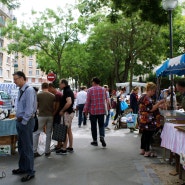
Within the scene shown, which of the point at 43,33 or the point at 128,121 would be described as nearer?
the point at 128,121

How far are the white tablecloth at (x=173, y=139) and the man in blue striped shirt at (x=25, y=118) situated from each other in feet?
8.53

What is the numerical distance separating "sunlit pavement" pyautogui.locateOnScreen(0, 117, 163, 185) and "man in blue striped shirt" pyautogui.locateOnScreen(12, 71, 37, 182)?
333mm

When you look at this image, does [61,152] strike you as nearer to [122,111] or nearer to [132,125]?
[132,125]

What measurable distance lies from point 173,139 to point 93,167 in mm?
1752

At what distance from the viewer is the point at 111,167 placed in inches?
269

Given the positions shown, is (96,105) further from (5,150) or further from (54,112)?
(5,150)

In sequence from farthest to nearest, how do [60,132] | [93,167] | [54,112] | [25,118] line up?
[54,112], [60,132], [93,167], [25,118]

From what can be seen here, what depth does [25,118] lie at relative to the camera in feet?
18.6

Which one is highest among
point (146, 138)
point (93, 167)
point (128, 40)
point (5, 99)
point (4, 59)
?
point (4, 59)

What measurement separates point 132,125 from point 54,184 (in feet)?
23.3

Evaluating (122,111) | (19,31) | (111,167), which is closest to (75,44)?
Result: (19,31)

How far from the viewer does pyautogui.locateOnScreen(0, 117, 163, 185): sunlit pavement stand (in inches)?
230

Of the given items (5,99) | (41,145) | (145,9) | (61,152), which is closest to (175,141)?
(61,152)

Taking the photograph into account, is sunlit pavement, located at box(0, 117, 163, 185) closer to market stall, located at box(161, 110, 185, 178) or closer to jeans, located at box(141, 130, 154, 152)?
jeans, located at box(141, 130, 154, 152)
